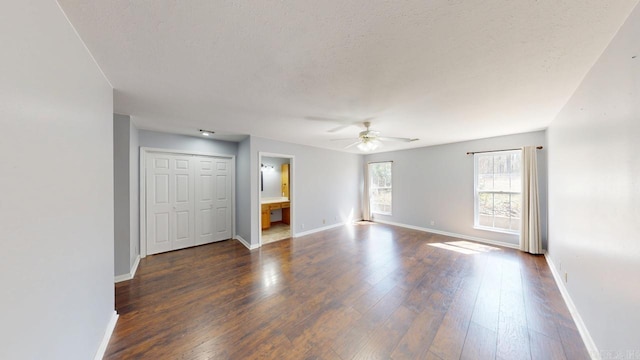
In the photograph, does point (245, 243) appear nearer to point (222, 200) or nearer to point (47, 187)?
point (222, 200)

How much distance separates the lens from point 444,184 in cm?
495

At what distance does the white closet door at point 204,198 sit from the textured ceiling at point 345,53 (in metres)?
1.81

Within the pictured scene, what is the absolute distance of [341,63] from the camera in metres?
1.58

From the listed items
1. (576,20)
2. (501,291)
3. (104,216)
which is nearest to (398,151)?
(501,291)

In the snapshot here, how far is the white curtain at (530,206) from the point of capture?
362cm

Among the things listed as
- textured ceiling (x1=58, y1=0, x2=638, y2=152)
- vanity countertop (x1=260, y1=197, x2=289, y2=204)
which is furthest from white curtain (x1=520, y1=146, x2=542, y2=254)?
vanity countertop (x1=260, y1=197, x2=289, y2=204)

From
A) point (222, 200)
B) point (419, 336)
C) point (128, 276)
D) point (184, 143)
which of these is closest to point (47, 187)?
point (128, 276)

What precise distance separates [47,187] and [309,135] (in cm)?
339

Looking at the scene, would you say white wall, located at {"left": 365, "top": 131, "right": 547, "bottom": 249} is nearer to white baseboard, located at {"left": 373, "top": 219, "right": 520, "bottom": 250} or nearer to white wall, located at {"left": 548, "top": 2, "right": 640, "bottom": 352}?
white baseboard, located at {"left": 373, "top": 219, "right": 520, "bottom": 250}

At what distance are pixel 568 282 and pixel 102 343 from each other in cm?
464

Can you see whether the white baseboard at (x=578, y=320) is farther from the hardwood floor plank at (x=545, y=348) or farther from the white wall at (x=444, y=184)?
the white wall at (x=444, y=184)

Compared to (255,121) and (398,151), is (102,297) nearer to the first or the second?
(255,121)

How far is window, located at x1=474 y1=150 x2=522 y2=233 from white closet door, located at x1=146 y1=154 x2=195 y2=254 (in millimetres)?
6281

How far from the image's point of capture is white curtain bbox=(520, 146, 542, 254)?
11.9 ft
